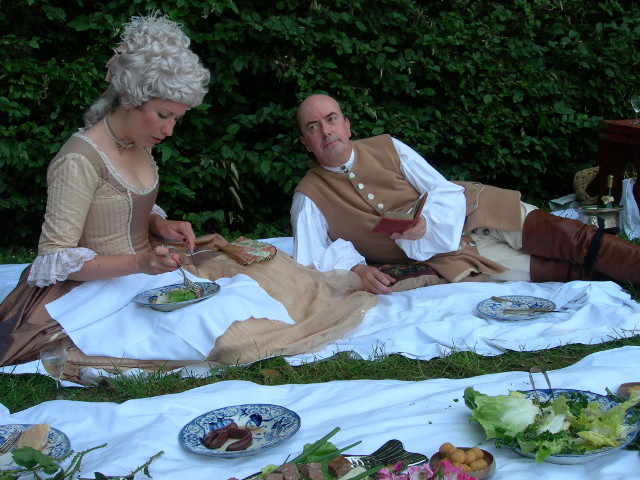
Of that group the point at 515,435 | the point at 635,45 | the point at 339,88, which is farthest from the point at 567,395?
the point at 635,45

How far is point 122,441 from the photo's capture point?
2723mm

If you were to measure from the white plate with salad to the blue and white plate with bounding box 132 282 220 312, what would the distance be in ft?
5.45

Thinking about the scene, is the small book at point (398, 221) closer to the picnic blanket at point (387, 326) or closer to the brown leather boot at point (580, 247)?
the picnic blanket at point (387, 326)

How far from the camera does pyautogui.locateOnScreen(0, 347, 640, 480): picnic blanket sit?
7.97 feet

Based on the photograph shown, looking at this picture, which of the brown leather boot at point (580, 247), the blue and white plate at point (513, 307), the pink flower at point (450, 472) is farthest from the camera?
the brown leather boot at point (580, 247)

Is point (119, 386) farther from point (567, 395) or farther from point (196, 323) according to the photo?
point (567, 395)

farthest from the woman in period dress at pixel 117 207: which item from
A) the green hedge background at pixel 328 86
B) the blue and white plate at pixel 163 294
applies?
the green hedge background at pixel 328 86

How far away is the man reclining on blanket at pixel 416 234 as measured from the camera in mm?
4574

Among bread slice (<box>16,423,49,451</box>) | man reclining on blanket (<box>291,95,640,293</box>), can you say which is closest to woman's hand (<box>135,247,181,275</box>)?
bread slice (<box>16,423,49,451</box>)

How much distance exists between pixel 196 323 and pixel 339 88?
3333mm

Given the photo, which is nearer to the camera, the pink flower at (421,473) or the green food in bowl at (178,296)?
the pink flower at (421,473)

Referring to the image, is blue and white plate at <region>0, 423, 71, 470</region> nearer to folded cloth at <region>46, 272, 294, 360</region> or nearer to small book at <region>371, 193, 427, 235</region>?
folded cloth at <region>46, 272, 294, 360</region>

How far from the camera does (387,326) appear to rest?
13.6 feet

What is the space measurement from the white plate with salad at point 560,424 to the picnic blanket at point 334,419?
53mm
